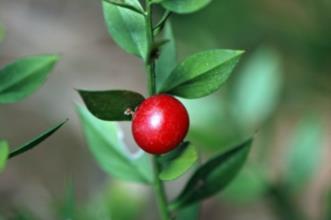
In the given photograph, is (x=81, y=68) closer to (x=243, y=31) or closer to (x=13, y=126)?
(x=13, y=126)

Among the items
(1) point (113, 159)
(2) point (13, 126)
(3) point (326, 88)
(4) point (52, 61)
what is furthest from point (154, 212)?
(4) point (52, 61)

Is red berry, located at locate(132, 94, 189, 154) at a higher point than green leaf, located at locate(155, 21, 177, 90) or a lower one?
higher

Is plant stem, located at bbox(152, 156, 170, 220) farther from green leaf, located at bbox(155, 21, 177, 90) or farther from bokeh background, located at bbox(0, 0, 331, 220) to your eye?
bokeh background, located at bbox(0, 0, 331, 220)

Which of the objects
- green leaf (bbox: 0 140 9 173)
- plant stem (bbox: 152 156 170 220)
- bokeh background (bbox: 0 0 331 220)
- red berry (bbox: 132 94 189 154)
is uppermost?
green leaf (bbox: 0 140 9 173)

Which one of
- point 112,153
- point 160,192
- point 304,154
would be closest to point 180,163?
point 160,192

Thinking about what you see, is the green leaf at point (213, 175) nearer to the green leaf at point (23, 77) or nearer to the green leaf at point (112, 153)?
the green leaf at point (112, 153)

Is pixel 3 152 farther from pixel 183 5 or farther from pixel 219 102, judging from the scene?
pixel 219 102

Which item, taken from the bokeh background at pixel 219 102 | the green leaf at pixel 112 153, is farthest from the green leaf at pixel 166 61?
the bokeh background at pixel 219 102

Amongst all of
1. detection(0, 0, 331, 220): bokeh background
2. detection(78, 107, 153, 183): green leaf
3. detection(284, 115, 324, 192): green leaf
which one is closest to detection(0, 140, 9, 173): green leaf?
detection(78, 107, 153, 183): green leaf
